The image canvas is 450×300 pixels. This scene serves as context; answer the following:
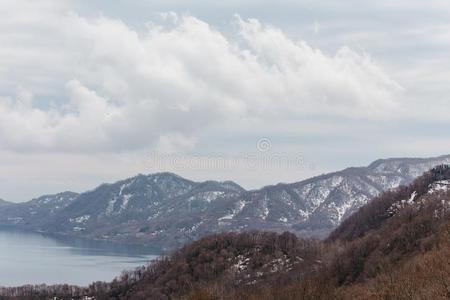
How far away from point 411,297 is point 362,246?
5658 inches

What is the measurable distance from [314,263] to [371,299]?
555ft

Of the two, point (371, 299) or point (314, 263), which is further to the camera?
point (314, 263)

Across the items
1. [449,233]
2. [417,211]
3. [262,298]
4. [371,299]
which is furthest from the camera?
[417,211]

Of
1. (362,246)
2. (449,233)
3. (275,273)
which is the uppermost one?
(449,233)

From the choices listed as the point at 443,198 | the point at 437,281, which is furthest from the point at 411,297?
the point at 443,198

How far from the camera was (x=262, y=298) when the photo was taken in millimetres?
33906

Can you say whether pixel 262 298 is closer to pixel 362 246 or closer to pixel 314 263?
pixel 362 246

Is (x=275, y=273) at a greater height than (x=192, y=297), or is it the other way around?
(x=192, y=297)

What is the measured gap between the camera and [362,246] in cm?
15975

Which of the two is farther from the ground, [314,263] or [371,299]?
[371,299]

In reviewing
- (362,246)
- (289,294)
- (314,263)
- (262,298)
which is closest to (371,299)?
(289,294)

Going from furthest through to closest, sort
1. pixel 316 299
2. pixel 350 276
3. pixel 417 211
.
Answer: pixel 417 211
pixel 350 276
pixel 316 299

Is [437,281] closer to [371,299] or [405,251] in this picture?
[371,299]

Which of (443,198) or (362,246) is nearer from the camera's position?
(362,246)
